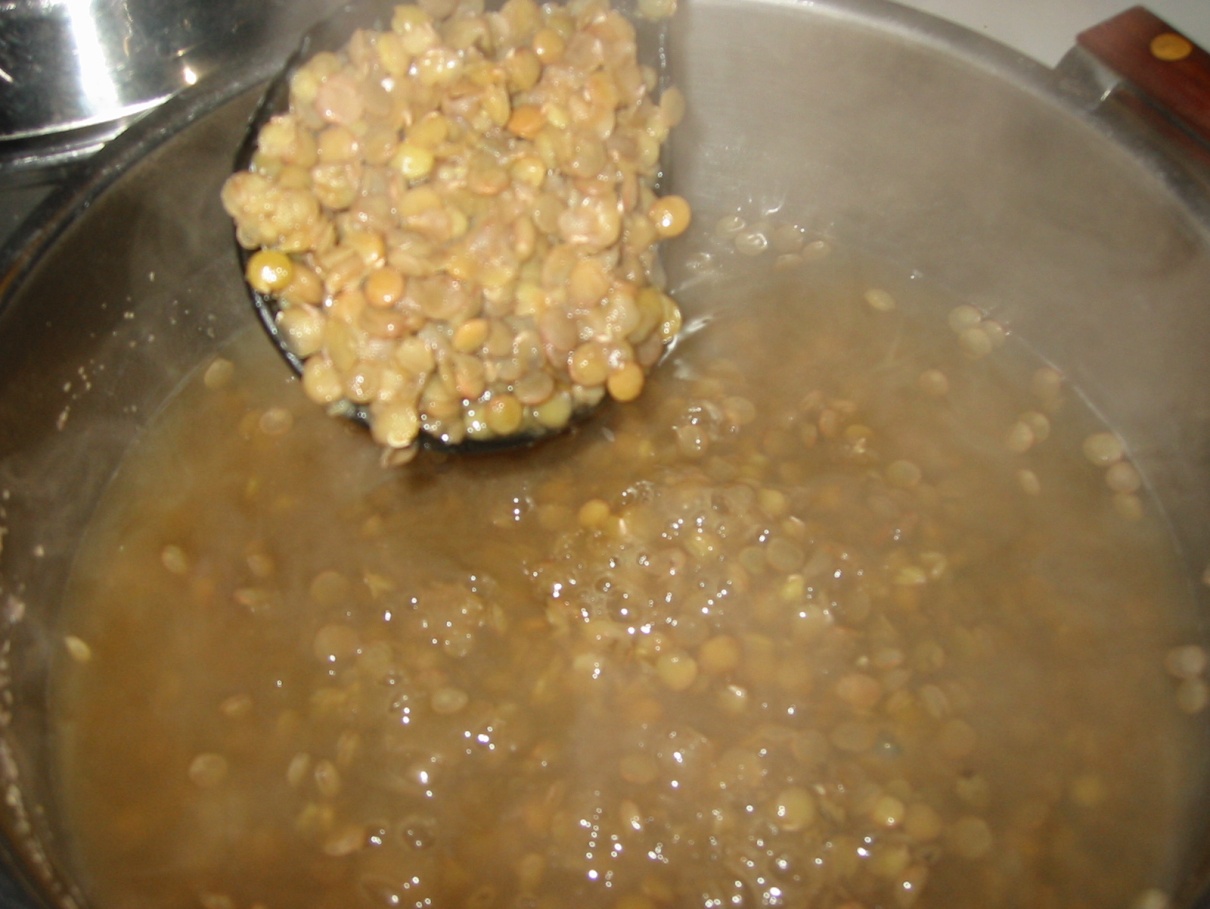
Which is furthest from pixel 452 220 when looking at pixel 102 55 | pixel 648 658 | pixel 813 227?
pixel 813 227

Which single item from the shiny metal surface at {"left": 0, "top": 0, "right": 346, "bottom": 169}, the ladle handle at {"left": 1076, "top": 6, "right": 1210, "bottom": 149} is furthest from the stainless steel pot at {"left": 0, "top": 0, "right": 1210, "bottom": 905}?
the shiny metal surface at {"left": 0, "top": 0, "right": 346, "bottom": 169}

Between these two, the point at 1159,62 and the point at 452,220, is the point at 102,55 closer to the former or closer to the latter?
the point at 452,220

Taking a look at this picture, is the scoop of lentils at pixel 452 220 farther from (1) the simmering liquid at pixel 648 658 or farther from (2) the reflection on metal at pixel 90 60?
(2) the reflection on metal at pixel 90 60

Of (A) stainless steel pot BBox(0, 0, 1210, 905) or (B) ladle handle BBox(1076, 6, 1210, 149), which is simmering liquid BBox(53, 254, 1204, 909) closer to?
(A) stainless steel pot BBox(0, 0, 1210, 905)

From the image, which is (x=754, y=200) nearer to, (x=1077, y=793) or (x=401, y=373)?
(x=401, y=373)

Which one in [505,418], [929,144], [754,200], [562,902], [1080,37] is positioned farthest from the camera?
[754,200]

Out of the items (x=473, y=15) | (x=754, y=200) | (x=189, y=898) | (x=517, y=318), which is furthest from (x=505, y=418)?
(x=754, y=200)
